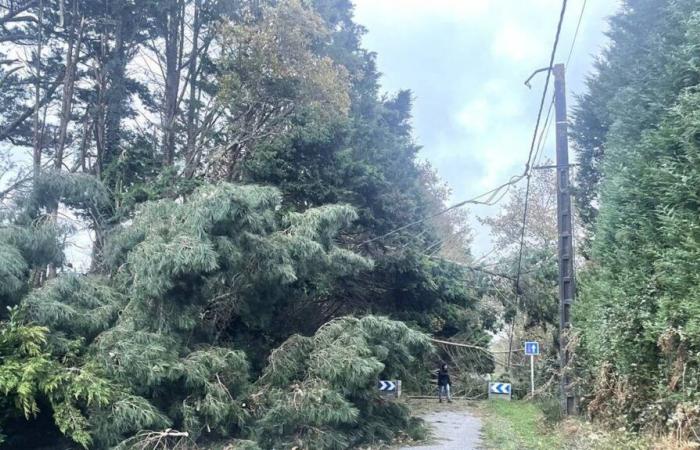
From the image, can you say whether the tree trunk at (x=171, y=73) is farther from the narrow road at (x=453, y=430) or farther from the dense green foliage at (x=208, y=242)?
the narrow road at (x=453, y=430)

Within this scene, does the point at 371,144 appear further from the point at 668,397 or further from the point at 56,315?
the point at 668,397

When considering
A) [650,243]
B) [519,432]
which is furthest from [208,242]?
[519,432]

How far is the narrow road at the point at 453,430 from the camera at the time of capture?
365 inches

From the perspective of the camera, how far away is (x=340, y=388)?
8.37m

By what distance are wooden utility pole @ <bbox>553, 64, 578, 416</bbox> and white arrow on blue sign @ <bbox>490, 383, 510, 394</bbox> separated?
9.33 metres

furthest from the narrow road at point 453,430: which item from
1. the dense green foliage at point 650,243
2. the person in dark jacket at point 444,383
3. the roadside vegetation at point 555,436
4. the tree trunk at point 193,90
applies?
the tree trunk at point 193,90

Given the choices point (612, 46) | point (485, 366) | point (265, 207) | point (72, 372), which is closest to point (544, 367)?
point (485, 366)

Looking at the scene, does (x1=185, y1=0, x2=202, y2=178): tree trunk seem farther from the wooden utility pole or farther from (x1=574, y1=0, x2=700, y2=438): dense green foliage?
(x1=574, y1=0, x2=700, y2=438): dense green foliage

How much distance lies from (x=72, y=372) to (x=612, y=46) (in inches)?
463

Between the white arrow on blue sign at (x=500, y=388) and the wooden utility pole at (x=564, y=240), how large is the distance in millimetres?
9333

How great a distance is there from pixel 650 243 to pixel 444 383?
40.9ft

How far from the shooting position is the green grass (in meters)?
8.23

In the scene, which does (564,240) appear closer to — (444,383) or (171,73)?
(444,383)

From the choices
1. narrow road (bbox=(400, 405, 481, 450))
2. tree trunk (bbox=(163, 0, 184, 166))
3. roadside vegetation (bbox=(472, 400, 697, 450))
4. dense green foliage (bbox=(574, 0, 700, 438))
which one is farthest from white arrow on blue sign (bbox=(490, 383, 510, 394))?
tree trunk (bbox=(163, 0, 184, 166))
